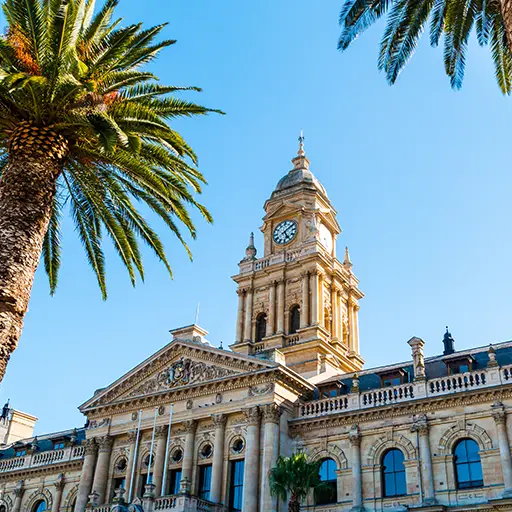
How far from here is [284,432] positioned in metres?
37.5

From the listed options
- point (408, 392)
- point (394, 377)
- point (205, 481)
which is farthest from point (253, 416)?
point (408, 392)

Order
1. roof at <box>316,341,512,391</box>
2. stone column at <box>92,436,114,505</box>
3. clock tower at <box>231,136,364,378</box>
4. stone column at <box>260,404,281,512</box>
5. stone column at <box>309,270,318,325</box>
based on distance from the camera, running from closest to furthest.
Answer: stone column at <box>260,404,281,512</box>
roof at <box>316,341,512,391</box>
stone column at <box>92,436,114,505</box>
clock tower at <box>231,136,364,378</box>
stone column at <box>309,270,318,325</box>

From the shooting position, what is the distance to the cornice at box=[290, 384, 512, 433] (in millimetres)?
32625

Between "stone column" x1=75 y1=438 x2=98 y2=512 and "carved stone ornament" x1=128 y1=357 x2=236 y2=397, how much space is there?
13.9 feet

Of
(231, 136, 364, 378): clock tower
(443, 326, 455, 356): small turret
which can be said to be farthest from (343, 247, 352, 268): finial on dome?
(443, 326, 455, 356): small turret

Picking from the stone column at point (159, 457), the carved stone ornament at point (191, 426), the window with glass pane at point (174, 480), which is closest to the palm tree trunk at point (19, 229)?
the carved stone ornament at point (191, 426)

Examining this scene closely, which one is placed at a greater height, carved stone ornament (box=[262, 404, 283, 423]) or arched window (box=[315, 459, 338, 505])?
carved stone ornament (box=[262, 404, 283, 423])

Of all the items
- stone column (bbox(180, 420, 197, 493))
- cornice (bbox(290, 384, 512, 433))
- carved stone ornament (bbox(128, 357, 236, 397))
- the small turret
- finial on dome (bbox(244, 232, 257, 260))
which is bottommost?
stone column (bbox(180, 420, 197, 493))

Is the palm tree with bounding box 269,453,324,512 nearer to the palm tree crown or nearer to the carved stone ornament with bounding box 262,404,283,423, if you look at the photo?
the carved stone ornament with bounding box 262,404,283,423

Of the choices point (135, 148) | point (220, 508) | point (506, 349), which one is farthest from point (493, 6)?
point (220, 508)

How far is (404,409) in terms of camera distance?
34812 mm

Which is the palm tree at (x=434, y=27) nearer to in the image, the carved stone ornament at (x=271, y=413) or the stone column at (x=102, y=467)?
the carved stone ornament at (x=271, y=413)

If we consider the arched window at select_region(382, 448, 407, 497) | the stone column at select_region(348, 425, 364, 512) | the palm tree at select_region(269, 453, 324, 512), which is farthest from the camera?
the stone column at select_region(348, 425, 364, 512)

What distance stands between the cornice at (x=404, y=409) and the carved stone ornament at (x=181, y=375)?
552 cm
